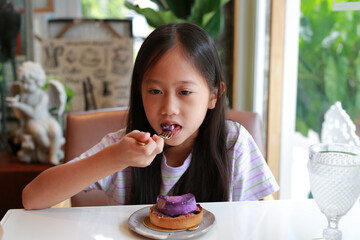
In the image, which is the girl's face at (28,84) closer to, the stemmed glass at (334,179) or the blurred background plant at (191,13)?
the blurred background plant at (191,13)

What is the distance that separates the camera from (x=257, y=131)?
146cm

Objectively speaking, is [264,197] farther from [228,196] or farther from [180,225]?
[180,225]

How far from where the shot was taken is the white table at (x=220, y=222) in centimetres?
76

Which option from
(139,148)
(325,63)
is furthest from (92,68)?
(139,148)

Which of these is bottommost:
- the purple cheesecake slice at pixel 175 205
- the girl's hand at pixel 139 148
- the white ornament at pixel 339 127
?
the purple cheesecake slice at pixel 175 205

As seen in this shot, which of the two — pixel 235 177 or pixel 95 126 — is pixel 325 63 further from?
pixel 95 126

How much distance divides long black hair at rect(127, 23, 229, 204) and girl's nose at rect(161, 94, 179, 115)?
147 mm

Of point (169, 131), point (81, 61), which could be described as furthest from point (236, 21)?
point (169, 131)

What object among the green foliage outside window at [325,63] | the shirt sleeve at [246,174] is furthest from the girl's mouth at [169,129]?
the green foliage outside window at [325,63]

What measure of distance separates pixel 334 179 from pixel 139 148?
38 centimetres

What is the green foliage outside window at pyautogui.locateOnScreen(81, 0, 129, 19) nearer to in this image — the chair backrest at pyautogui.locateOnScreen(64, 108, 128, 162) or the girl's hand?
the chair backrest at pyautogui.locateOnScreen(64, 108, 128, 162)

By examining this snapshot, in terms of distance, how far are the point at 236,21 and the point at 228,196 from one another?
139 cm

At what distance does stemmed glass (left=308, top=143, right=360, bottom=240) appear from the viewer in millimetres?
660

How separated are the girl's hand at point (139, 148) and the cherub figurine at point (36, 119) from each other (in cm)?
141
